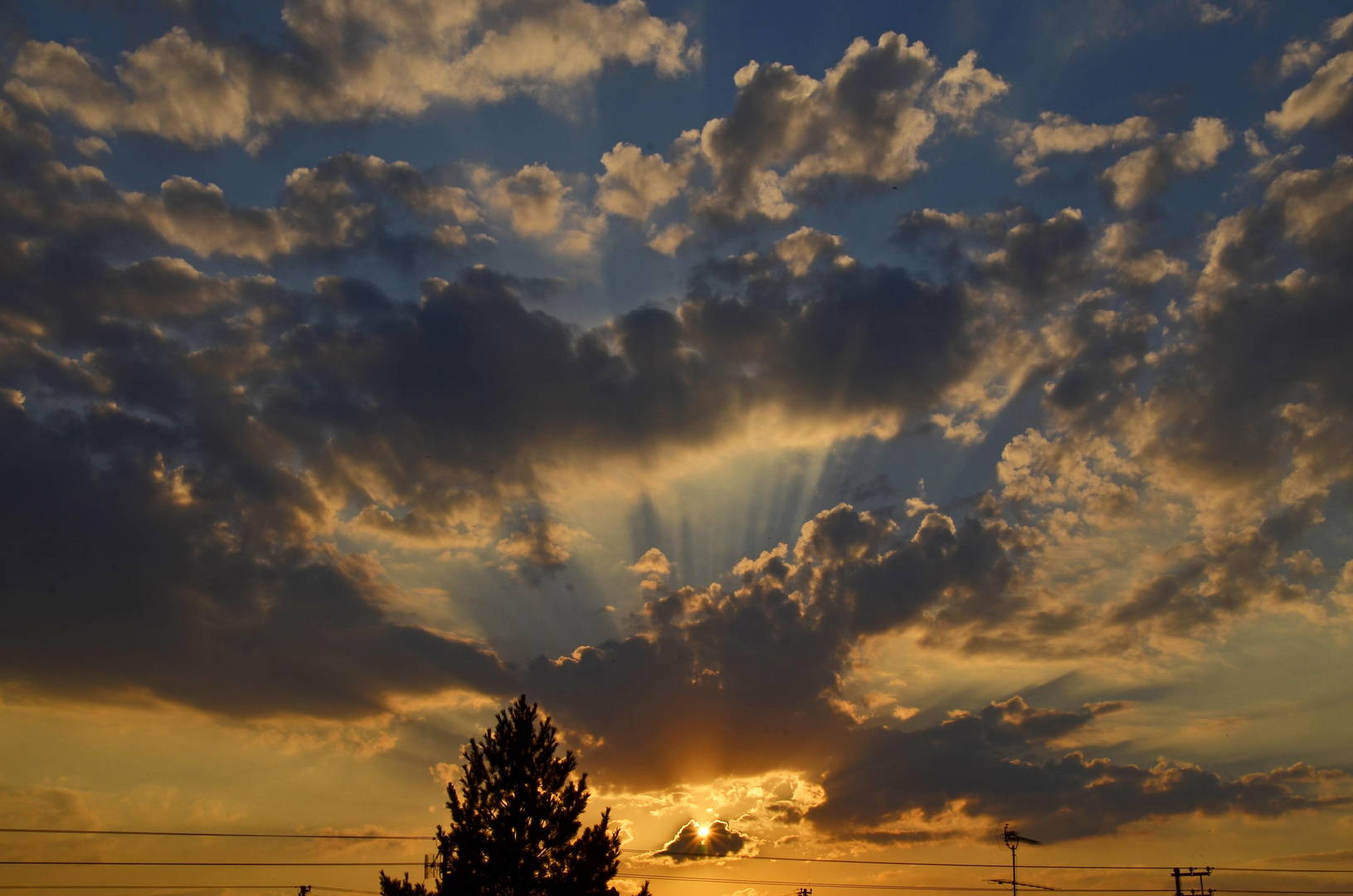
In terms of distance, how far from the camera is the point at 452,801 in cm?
3678

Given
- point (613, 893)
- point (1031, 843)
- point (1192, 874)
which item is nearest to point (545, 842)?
point (613, 893)

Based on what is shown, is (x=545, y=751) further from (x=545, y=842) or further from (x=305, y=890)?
(x=305, y=890)

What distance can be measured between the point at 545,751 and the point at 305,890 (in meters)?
54.0

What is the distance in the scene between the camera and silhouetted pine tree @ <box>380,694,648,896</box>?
35.4 meters

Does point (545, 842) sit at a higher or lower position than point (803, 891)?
higher

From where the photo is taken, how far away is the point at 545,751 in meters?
38.5

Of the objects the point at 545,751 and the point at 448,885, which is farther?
the point at 545,751

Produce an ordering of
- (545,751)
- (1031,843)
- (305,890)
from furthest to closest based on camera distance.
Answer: (1031,843), (305,890), (545,751)

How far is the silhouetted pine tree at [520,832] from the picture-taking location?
35.4 meters

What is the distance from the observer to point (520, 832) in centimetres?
3638

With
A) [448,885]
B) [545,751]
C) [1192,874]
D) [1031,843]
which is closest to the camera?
[448,885]

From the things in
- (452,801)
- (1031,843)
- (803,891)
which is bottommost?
(803,891)

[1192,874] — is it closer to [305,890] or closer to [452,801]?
[452,801]

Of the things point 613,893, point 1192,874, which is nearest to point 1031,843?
point 1192,874
